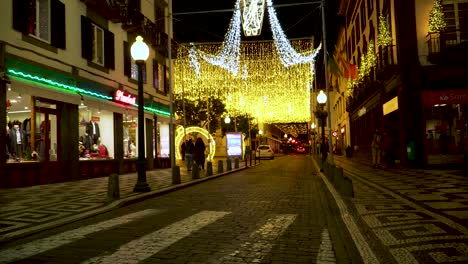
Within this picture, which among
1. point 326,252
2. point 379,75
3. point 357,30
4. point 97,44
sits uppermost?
point 357,30

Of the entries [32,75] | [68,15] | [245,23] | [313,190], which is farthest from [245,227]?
[68,15]

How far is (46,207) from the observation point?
32.3 feet

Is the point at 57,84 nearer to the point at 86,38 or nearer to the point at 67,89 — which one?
the point at 67,89

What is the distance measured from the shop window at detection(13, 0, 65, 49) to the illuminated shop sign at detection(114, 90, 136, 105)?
426cm

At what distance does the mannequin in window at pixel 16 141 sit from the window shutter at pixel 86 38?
4.62 meters

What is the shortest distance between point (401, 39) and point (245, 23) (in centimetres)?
888

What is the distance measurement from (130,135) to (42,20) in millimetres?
8785

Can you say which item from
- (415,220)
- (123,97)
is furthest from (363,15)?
(415,220)

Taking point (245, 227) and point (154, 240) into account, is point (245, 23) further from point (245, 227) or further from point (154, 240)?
point (154, 240)

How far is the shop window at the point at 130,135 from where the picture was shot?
23078mm

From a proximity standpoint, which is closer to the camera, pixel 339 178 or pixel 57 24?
pixel 339 178

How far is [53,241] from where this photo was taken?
6449 millimetres

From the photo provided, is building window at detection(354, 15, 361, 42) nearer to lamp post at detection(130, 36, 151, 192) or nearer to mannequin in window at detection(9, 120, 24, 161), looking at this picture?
lamp post at detection(130, 36, 151, 192)

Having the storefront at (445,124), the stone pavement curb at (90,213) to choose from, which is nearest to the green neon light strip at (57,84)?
the stone pavement curb at (90,213)
